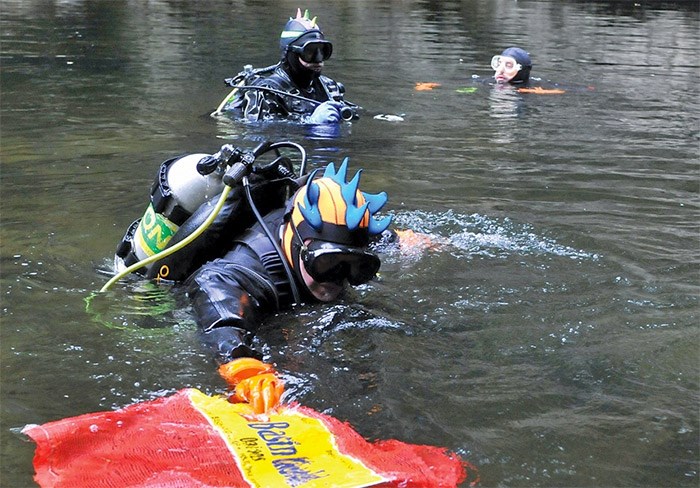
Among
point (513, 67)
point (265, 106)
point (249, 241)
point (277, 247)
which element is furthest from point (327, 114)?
point (277, 247)

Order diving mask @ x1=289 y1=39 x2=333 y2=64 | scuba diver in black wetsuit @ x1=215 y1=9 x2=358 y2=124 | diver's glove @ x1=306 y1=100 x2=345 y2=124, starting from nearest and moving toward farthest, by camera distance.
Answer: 1. diving mask @ x1=289 y1=39 x2=333 y2=64
2. scuba diver in black wetsuit @ x1=215 y1=9 x2=358 y2=124
3. diver's glove @ x1=306 y1=100 x2=345 y2=124

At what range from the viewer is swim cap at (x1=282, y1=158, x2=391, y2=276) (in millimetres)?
3621

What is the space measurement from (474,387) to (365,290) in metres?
1.15

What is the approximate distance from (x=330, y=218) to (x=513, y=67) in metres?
8.21

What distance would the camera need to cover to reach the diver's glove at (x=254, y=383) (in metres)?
3.09

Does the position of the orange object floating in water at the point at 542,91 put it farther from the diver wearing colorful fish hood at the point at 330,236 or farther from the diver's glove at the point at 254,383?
the diver's glove at the point at 254,383

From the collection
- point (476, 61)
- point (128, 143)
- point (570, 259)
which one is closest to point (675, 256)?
point (570, 259)

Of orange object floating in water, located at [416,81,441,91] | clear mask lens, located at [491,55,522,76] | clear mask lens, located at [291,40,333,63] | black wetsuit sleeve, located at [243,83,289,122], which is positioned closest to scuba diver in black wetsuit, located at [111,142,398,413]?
clear mask lens, located at [291,40,333,63]

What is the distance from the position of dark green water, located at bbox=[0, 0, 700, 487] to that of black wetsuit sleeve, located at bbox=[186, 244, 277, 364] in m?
0.13

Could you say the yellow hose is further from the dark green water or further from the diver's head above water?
the diver's head above water

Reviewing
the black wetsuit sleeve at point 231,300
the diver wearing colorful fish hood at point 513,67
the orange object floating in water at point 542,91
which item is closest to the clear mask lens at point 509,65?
the diver wearing colorful fish hood at point 513,67

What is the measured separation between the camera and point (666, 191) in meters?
6.57

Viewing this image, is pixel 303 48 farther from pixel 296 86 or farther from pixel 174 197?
pixel 174 197

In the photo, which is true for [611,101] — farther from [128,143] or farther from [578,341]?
[578,341]
